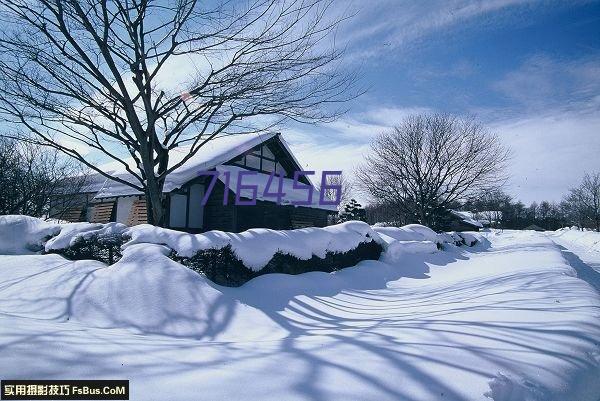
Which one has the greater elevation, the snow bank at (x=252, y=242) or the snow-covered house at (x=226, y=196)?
the snow-covered house at (x=226, y=196)

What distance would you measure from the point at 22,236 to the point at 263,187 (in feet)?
28.6

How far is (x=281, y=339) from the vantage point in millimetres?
3635

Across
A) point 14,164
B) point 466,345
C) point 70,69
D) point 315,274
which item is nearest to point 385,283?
point 315,274

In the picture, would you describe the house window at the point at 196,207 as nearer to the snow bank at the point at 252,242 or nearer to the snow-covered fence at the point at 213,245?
Answer: the snow-covered fence at the point at 213,245

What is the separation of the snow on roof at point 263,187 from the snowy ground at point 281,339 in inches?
324

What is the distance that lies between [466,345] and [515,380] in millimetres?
554

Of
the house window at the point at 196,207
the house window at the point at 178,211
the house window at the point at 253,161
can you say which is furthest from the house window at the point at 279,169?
the house window at the point at 178,211

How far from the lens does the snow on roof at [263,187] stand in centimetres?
1461

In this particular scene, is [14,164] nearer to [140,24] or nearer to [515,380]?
[140,24]

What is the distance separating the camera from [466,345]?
2846 millimetres

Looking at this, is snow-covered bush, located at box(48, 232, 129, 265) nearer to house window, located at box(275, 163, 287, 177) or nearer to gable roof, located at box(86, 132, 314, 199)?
gable roof, located at box(86, 132, 314, 199)

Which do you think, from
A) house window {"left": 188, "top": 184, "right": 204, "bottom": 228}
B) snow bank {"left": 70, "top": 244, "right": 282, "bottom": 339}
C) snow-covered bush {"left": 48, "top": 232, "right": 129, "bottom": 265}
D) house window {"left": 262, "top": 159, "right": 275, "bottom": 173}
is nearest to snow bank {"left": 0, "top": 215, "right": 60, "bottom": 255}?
snow-covered bush {"left": 48, "top": 232, "right": 129, "bottom": 265}

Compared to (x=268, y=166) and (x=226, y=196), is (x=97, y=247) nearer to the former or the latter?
(x=226, y=196)

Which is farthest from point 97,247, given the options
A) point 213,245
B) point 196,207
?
point 196,207
